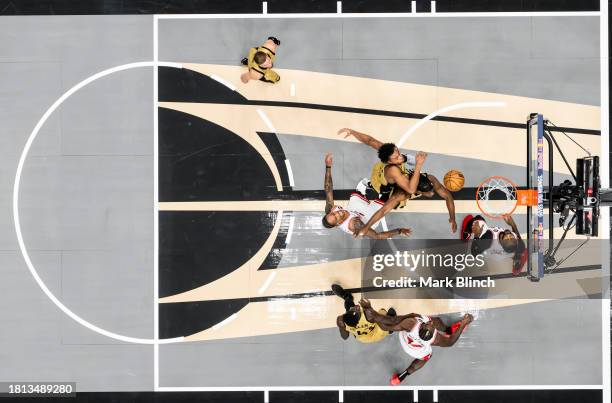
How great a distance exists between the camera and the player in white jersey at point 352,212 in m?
7.42

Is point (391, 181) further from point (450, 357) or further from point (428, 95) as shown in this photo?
point (450, 357)

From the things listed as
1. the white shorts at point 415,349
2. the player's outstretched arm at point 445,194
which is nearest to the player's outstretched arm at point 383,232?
the player's outstretched arm at point 445,194

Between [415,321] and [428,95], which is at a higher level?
[428,95]

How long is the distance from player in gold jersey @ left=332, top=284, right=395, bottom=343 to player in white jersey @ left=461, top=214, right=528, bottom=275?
5.90 feet

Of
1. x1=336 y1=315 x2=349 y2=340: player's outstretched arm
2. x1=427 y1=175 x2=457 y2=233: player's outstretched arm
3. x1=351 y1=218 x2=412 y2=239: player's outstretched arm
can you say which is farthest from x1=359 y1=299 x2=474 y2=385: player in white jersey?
x1=427 y1=175 x2=457 y2=233: player's outstretched arm

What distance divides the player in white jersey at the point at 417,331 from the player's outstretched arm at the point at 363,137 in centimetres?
251

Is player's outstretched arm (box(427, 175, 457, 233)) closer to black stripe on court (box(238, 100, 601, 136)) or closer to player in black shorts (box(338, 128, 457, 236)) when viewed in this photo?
player in black shorts (box(338, 128, 457, 236))

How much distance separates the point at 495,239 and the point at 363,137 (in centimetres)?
268
